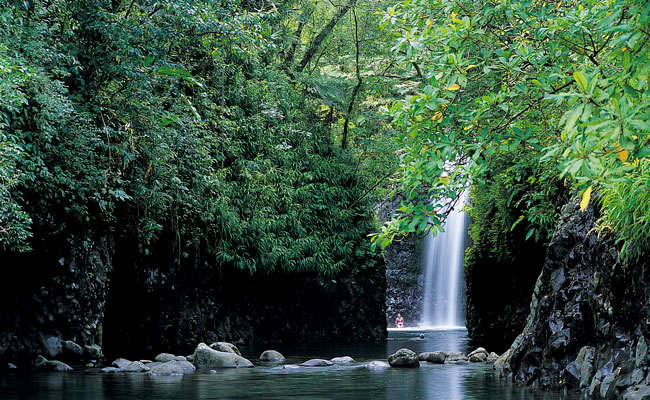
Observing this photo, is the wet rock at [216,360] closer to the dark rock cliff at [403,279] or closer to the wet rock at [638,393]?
the wet rock at [638,393]

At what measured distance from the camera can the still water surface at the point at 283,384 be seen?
8633mm

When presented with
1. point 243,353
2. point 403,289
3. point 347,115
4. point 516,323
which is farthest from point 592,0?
point 403,289

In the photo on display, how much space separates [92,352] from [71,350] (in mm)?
528

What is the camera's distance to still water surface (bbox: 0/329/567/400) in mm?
8633

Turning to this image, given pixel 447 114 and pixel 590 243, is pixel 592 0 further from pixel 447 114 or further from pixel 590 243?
pixel 590 243

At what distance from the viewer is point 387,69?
1919 cm

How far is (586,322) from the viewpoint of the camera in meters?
8.31

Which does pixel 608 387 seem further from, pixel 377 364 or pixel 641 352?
pixel 377 364

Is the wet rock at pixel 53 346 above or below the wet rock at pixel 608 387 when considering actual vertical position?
below

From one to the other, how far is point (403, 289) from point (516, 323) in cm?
1284

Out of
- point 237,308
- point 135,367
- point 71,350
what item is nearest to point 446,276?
point 237,308

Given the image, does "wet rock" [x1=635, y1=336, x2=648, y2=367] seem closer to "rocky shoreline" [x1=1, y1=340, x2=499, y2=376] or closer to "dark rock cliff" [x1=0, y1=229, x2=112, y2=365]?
"rocky shoreline" [x1=1, y1=340, x2=499, y2=376]

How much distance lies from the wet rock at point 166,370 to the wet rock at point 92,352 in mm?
1742

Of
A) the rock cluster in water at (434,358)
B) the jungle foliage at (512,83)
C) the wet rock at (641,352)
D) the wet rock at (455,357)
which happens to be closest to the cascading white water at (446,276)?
the wet rock at (455,357)
